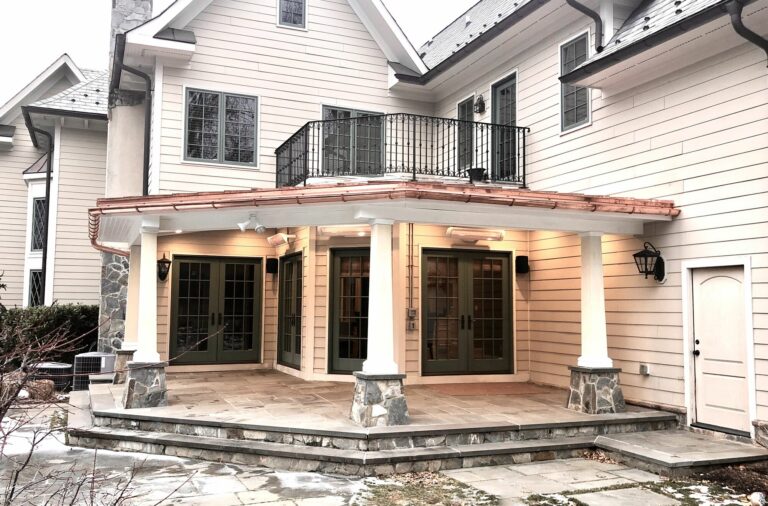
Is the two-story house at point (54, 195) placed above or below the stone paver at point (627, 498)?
above

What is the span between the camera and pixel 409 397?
8.62 meters

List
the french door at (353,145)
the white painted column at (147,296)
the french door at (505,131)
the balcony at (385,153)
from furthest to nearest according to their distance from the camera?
the french door at (353,145), the french door at (505,131), the balcony at (385,153), the white painted column at (147,296)

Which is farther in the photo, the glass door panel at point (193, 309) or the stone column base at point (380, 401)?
the glass door panel at point (193, 309)

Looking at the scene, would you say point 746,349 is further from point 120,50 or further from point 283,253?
point 120,50

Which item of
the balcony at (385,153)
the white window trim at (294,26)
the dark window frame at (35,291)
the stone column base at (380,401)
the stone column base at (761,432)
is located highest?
the white window trim at (294,26)

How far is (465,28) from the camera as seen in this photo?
1291cm

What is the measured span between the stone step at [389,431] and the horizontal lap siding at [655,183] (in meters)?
0.86

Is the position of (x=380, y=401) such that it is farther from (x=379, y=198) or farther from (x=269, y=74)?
(x=269, y=74)

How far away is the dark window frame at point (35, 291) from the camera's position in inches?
609

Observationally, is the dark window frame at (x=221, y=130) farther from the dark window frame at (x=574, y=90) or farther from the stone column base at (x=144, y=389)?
the dark window frame at (x=574, y=90)

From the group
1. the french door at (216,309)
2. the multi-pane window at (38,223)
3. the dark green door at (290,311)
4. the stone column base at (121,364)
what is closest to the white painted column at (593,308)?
the dark green door at (290,311)

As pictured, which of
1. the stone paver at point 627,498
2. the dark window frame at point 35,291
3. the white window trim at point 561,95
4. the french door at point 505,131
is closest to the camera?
the stone paver at point 627,498

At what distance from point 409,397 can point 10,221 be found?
12.7 m

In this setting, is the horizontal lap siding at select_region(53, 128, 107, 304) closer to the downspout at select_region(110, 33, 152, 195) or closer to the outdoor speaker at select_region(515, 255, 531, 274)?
the downspout at select_region(110, 33, 152, 195)
